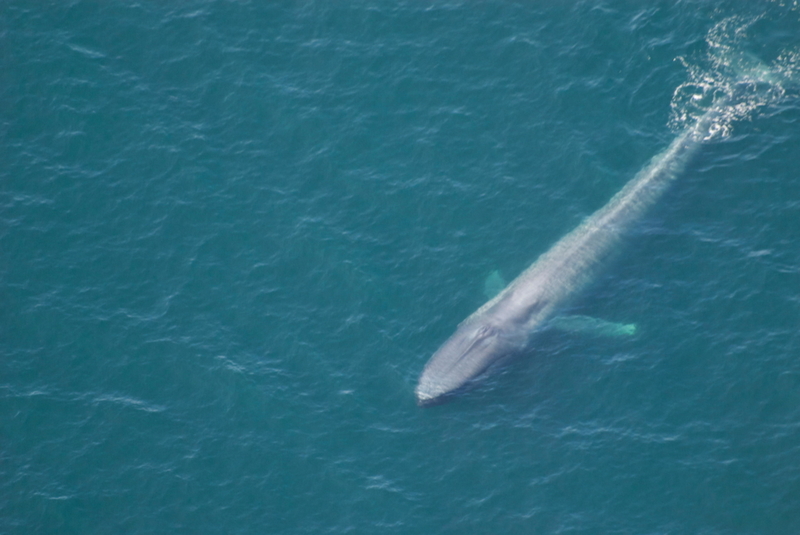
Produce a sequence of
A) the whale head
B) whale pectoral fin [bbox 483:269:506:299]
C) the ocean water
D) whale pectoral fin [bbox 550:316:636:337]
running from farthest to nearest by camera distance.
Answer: whale pectoral fin [bbox 483:269:506:299] → whale pectoral fin [bbox 550:316:636:337] → the whale head → the ocean water

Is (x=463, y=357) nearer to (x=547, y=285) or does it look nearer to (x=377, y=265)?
(x=547, y=285)

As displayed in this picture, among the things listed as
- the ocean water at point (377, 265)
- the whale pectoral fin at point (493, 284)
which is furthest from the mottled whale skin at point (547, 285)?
the ocean water at point (377, 265)

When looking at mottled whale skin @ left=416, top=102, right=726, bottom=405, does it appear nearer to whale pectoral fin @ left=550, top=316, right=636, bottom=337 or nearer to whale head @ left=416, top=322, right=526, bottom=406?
whale head @ left=416, top=322, right=526, bottom=406

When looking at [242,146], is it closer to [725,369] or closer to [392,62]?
[392,62]

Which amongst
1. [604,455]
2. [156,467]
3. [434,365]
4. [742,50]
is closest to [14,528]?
[156,467]

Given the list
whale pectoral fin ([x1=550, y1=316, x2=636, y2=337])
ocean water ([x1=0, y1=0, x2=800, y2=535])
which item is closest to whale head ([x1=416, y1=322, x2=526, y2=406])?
ocean water ([x1=0, y1=0, x2=800, y2=535])
